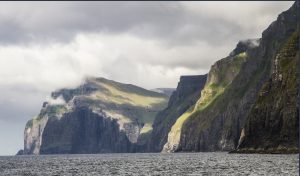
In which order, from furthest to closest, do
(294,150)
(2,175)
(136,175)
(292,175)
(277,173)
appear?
(294,150)
(2,175)
(136,175)
(277,173)
(292,175)

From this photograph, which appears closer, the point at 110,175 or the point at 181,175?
the point at 181,175

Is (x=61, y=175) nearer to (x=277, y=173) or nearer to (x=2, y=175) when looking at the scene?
(x=2, y=175)

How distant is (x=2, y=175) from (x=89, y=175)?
2155 centimetres

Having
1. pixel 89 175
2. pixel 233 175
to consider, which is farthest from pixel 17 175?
pixel 233 175

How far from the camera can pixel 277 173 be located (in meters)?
91.9

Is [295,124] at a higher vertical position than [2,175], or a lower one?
higher

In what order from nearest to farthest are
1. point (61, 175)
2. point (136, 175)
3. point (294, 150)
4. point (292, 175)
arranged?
point (292, 175)
point (136, 175)
point (61, 175)
point (294, 150)

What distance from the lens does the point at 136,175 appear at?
326 feet

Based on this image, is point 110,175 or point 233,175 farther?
point 110,175

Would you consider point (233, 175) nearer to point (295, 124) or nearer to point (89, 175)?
point (89, 175)

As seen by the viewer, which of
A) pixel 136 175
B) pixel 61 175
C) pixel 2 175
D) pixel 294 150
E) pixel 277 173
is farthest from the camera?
pixel 294 150

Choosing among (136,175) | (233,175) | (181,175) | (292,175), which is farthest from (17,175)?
(292,175)

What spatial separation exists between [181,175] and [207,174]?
4.49 metres

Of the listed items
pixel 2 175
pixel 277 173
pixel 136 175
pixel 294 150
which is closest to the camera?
pixel 277 173
